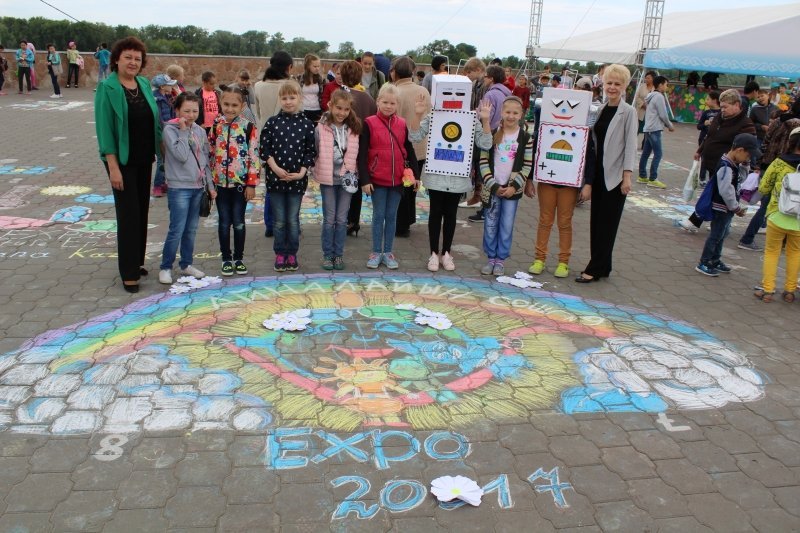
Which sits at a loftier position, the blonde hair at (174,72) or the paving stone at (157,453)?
the blonde hair at (174,72)

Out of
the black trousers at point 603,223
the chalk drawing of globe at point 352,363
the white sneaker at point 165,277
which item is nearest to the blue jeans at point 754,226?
the black trousers at point 603,223

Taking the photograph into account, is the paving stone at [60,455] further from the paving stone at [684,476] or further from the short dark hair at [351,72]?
the short dark hair at [351,72]

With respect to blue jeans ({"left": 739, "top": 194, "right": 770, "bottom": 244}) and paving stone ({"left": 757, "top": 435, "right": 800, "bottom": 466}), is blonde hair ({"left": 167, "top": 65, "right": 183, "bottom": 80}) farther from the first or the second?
paving stone ({"left": 757, "top": 435, "right": 800, "bottom": 466})

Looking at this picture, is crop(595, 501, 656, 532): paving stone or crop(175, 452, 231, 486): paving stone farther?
crop(175, 452, 231, 486): paving stone

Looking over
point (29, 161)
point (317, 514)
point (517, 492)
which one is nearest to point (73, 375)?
point (317, 514)

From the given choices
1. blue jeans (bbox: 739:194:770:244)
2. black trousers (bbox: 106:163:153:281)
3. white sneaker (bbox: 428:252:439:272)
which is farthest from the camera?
blue jeans (bbox: 739:194:770:244)

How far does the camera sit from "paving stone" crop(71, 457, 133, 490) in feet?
9.95

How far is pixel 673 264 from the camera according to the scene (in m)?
6.77

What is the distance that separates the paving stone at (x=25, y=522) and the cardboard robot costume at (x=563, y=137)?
4622 millimetres

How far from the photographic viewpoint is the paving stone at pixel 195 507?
9.31 ft

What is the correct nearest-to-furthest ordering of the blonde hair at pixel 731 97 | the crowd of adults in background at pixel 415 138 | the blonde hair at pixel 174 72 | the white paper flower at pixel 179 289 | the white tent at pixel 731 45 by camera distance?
1. the crowd of adults in background at pixel 415 138
2. the white paper flower at pixel 179 289
3. the blonde hair at pixel 731 97
4. the blonde hair at pixel 174 72
5. the white tent at pixel 731 45

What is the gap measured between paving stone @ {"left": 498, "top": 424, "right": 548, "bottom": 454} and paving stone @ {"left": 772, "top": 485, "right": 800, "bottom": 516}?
1.15 metres

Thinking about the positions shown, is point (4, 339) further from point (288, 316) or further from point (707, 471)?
point (707, 471)

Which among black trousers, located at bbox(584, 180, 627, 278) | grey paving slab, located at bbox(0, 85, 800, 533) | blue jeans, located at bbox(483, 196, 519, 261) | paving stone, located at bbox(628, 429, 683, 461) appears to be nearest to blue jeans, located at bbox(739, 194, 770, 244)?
grey paving slab, located at bbox(0, 85, 800, 533)
